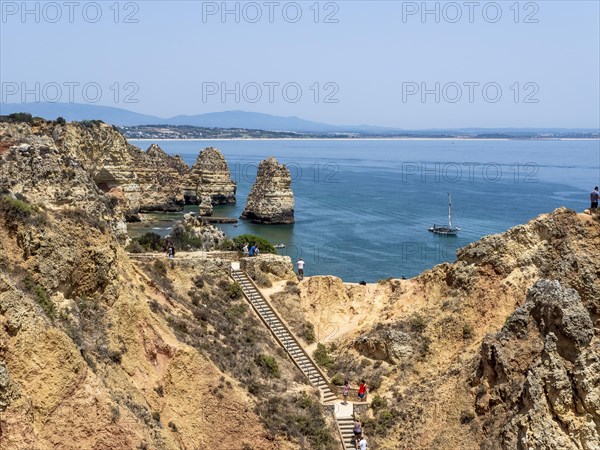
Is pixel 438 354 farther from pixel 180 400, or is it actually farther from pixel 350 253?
pixel 350 253

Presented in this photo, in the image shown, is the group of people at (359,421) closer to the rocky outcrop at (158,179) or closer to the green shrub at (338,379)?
the green shrub at (338,379)

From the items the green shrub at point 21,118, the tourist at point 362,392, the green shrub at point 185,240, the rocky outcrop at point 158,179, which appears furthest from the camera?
the rocky outcrop at point 158,179

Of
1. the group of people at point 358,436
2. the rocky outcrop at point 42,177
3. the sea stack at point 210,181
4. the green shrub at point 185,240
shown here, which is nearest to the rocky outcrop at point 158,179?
the sea stack at point 210,181

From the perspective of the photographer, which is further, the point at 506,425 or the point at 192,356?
the point at 192,356

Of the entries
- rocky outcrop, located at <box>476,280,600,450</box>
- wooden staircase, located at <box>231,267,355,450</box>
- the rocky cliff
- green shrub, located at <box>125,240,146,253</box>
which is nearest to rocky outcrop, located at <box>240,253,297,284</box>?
wooden staircase, located at <box>231,267,355,450</box>

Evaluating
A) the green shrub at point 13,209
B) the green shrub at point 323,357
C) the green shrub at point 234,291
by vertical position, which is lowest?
the green shrub at point 323,357

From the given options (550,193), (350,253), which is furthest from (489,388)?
(550,193)
